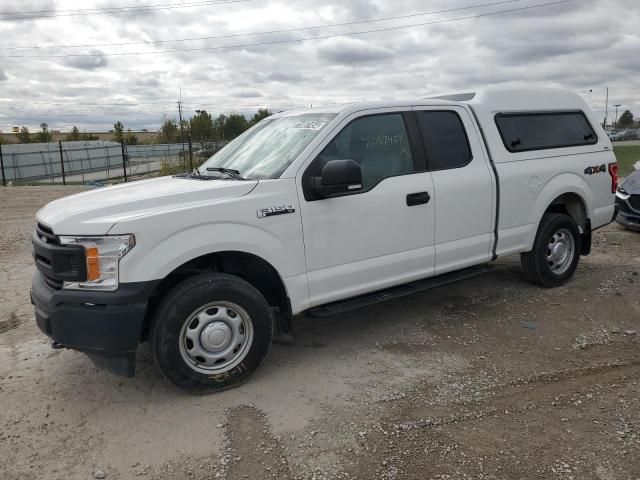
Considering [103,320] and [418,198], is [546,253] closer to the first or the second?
[418,198]

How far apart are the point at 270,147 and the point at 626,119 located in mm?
119038

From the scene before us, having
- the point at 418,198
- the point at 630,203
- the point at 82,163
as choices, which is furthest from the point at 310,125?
the point at 82,163

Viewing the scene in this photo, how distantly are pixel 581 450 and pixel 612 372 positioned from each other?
1.19 metres

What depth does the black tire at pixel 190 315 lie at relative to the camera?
3.62 meters

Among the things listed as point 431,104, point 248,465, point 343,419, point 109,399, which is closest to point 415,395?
point 343,419

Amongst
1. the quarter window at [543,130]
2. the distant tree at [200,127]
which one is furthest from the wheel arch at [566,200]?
the distant tree at [200,127]

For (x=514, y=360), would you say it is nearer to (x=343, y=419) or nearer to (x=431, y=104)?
(x=343, y=419)

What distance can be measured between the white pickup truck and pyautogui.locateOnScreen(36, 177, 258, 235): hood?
0.04 ft

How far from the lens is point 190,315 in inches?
145

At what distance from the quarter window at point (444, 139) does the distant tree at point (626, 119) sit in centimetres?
11705

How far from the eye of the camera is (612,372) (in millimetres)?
4086

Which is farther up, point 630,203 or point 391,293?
point 630,203

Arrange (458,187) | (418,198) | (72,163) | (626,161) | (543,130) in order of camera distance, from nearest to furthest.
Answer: (418,198) → (458,187) → (543,130) → (626,161) → (72,163)

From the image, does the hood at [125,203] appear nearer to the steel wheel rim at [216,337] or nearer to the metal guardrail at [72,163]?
the steel wheel rim at [216,337]
